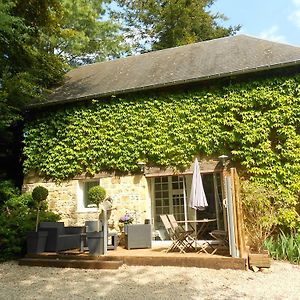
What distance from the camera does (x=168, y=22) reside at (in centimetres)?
2234

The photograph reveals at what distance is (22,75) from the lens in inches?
424

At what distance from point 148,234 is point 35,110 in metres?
6.33

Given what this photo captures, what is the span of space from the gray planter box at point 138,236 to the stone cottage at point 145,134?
0.89m

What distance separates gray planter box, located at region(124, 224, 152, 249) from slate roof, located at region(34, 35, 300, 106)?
4.26 metres

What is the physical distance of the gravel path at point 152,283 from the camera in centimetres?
526

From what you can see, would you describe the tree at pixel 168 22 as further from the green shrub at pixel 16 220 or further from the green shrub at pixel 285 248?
the green shrub at pixel 285 248

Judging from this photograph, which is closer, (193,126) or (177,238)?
(177,238)

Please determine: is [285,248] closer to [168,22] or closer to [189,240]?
[189,240]

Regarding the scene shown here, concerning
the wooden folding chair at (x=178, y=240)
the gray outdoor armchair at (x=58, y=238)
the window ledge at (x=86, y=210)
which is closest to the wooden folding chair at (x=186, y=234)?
the wooden folding chair at (x=178, y=240)

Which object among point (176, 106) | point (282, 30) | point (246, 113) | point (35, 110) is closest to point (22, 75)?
point (35, 110)

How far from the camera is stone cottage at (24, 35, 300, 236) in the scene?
31.2 feet

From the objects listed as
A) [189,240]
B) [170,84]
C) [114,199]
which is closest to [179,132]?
[170,84]

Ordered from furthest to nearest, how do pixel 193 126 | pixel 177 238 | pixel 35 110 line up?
pixel 35 110, pixel 193 126, pixel 177 238

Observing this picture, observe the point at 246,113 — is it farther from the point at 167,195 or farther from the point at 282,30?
the point at 282,30
